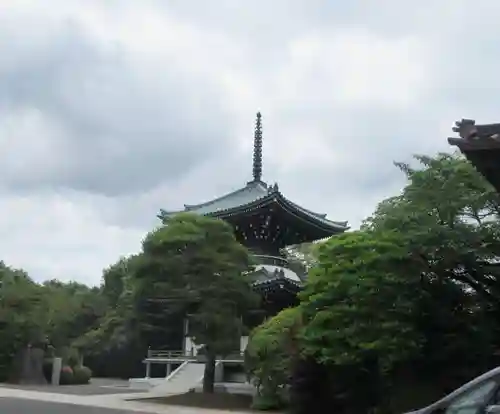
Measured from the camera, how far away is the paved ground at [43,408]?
56.2ft

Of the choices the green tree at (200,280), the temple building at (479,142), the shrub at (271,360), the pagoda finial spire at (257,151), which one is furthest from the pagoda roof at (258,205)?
the temple building at (479,142)

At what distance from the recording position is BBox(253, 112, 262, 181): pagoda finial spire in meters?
34.8

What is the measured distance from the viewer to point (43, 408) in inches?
721

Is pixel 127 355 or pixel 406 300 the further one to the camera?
pixel 127 355

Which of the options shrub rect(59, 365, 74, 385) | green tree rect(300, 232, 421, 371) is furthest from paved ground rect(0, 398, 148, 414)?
shrub rect(59, 365, 74, 385)

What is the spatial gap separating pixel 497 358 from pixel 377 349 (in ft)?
9.08

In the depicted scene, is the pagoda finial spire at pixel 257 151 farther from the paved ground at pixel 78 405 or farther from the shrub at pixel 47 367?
the paved ground at pixel 78 405

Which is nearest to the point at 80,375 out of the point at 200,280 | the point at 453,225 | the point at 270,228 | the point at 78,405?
the point at 270,228

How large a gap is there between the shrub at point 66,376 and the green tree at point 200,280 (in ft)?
46.3

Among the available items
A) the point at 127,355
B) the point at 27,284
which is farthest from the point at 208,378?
the point at 127,355

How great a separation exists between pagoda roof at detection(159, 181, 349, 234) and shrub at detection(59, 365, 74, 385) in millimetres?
9513

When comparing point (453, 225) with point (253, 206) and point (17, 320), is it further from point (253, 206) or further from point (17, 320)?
point (17, 320)

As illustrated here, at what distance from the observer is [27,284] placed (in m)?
33.4

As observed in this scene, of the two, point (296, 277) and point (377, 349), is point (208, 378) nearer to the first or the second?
point (296, 277)
